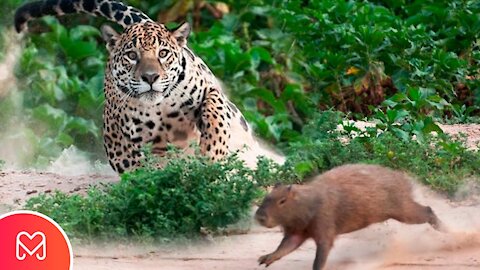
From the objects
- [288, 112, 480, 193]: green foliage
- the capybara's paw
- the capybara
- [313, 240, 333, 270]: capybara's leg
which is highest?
the capybara

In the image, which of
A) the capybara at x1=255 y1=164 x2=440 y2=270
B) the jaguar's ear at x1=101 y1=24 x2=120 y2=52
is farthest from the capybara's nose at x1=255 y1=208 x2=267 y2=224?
the jaguar's ear at x1=101 y1=24 x2=120 y2=52

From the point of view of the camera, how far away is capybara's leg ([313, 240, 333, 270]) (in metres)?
7.94

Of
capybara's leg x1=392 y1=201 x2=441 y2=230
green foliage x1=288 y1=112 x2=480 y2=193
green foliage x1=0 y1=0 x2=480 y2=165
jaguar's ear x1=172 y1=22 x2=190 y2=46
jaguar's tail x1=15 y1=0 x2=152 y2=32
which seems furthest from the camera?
green foliage x1=0 y1=0 x2=480 y2=165

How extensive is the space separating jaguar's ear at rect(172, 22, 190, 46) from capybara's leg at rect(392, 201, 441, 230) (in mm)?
3141

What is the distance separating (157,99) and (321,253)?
10.6 ft

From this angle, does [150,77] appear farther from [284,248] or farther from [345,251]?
[284,248]

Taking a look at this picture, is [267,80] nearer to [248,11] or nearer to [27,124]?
[248,11]

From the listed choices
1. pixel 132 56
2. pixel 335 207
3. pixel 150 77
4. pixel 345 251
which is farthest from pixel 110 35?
pixel 335 207

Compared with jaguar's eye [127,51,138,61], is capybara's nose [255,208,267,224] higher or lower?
higher

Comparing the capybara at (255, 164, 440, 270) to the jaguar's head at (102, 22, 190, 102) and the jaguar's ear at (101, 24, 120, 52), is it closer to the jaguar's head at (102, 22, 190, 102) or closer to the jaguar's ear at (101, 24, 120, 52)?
the jaguar's head at (102, 22, 190, 102)

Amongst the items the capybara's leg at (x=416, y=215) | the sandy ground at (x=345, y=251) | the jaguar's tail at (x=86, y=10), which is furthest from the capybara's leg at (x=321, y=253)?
the jaguar's tail at (x=86, y=10)

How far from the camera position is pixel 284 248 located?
796 cm

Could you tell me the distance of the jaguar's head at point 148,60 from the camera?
1080cm

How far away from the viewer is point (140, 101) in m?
11.1
